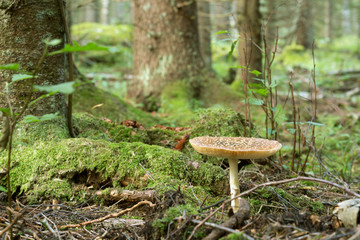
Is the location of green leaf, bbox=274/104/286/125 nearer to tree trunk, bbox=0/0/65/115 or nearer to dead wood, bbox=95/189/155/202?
dead wood, bbox=95/189/155/202

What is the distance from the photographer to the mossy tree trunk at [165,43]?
6020 millimetres

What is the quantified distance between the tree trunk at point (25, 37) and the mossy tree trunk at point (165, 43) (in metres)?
3.48

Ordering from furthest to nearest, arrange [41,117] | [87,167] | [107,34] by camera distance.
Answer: [107,34]
[87,167]
[41,117]

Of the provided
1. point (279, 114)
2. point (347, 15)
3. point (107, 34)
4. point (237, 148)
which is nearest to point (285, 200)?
point (237, 148)

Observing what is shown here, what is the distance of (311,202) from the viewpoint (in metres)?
2.42

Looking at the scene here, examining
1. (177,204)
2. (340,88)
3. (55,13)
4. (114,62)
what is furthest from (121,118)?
(114,62)

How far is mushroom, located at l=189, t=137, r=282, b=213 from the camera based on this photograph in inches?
76.7

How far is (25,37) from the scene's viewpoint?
2.58 metres

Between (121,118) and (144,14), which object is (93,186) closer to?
(121,118)

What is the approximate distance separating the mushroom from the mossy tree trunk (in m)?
3.89

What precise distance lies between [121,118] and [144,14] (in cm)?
276

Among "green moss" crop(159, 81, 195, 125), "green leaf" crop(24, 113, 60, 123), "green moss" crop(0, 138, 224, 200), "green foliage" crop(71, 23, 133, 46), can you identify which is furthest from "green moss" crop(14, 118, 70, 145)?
"green foliage" crop(71, 23, 133, 46)

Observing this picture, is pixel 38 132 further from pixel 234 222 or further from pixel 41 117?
pixel 234 222

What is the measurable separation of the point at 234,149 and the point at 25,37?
203 cm
